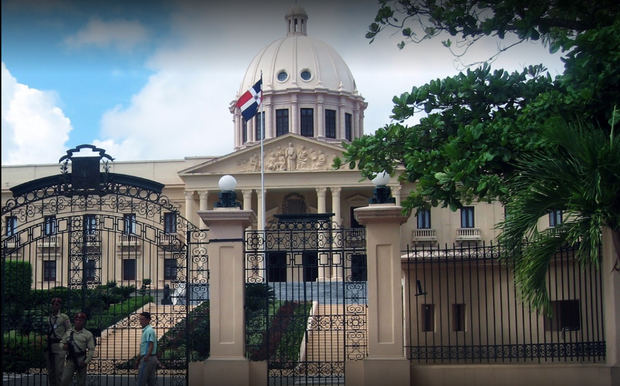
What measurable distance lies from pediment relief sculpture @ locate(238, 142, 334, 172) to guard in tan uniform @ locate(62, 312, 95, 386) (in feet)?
113

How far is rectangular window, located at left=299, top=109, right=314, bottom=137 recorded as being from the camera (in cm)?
5616

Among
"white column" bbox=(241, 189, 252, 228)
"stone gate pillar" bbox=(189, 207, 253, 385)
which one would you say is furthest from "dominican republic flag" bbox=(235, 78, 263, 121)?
"stone gate pillar" bbox=(189, 207, 253, 385)

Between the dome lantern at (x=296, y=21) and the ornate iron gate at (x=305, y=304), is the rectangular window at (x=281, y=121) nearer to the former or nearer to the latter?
the dome lantern at (x=296, y=21)

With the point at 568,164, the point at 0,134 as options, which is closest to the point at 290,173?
the point at 568,164

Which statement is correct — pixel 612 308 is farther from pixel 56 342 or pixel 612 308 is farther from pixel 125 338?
pixel 125 338

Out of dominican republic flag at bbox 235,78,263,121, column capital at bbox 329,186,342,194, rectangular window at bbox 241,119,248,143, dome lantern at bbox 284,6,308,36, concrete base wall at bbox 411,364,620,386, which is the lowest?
concrete base wall at bbox 411,364,620,386

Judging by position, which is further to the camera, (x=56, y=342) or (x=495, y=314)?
(x=495, y=314)

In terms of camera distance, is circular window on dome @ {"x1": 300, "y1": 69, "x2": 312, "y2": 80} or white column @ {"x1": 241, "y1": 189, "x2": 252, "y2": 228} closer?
white column @ {"x1": 241, "y1": 189, "x2": 252, "y2": 228}

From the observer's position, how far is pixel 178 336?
18828 millimetres

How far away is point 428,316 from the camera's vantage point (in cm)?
1528

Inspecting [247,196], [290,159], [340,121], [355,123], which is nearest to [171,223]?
[247,196]

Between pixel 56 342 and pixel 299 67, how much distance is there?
45791 mm

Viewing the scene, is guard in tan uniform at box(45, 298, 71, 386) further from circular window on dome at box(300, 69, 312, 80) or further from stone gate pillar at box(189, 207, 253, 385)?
circular window on dome at box(300, 69, 312, 80)

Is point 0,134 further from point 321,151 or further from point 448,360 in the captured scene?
point 321,151
